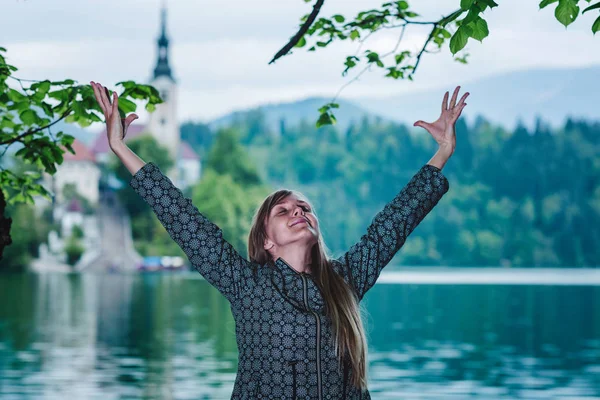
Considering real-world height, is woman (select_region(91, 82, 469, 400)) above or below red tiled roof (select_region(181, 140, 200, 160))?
below

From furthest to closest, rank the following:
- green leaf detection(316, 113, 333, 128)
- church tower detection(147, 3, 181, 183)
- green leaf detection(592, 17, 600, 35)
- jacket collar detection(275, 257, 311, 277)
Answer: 1. church tower detection(147, 3, 181, 183)
2. green leaf detection(316, 113, 333, 128)
3. green leaf detection(592, 17, 600, 35)
4. jacket collar detection(275, 257, 311, 277)

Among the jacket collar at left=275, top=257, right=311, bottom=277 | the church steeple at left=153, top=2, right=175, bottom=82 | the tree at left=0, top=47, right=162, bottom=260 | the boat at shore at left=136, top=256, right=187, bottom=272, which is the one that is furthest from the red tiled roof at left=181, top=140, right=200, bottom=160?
the jacket collar at left=275, top=257, right=311, bottom=277

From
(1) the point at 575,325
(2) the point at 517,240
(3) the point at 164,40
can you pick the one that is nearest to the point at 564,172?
(2) the point at 517,240

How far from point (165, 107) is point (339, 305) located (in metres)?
130

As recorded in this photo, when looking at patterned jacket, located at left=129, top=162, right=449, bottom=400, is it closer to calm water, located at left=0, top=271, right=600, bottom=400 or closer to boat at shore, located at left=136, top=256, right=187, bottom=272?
calm water, located at left=0, top=271, right=600, bottom=400

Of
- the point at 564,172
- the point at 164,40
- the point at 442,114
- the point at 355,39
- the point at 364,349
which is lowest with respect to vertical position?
the point at 364,349

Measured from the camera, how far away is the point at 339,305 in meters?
3.32

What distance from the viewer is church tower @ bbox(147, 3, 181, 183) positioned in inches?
4835

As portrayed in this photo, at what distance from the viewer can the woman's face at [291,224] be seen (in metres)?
3.42

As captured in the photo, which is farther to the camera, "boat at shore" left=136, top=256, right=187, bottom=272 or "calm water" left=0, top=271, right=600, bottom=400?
"boat at shore" left=136, top=256, right=187, bottom=272

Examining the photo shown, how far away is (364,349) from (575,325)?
28342 millimetres

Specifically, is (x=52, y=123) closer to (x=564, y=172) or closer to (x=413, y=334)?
(x=413, y=334)

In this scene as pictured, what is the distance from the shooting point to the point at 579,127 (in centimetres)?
13500

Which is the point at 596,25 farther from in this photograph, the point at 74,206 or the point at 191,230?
the point at 74,206
